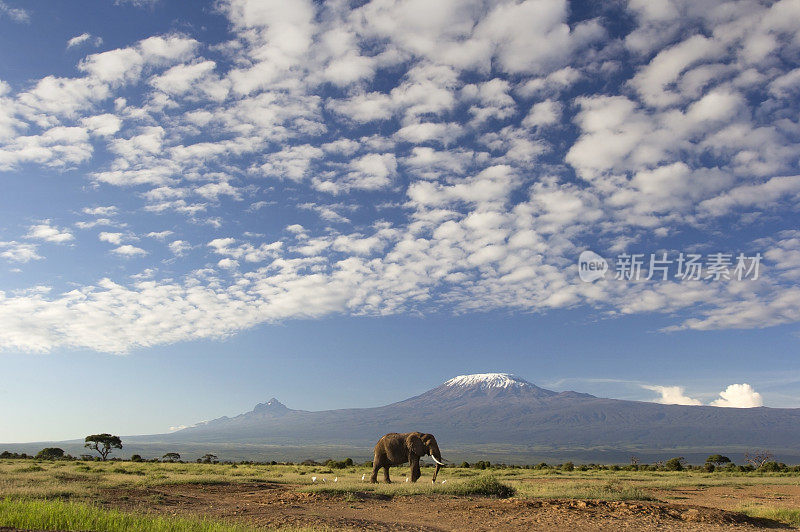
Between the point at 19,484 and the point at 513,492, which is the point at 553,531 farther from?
the point at 19,484

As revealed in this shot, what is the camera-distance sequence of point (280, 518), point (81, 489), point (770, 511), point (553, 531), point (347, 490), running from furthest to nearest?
point (347, 490), point (81, 489), point (770, 511), point (280, 518), point (553, 531)

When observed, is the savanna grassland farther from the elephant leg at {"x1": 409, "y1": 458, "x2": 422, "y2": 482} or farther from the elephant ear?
the elephant ear

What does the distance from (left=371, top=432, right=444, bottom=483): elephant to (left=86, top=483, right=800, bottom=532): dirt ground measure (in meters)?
6.03

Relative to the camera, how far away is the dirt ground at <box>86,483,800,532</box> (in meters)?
15.8

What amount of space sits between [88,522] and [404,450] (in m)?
18.2

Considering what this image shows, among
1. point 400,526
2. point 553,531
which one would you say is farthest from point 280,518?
point 553,531

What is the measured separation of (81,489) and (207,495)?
4982 millimetres

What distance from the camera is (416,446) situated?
93.9ft

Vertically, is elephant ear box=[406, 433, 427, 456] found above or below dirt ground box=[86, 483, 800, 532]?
above

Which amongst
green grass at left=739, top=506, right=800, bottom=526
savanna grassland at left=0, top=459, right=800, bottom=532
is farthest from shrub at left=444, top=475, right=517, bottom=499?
green grass at left=739, top=506, right=800, bottom=526

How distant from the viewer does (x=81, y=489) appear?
70.2ft

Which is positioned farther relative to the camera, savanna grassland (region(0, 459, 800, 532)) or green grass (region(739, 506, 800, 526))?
green grass (region(739, 506, 800, 526))

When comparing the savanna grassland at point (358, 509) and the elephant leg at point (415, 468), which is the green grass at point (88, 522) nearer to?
the savanna grassland at point (358, 509)

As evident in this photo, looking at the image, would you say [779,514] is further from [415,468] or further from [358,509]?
[415,468]
